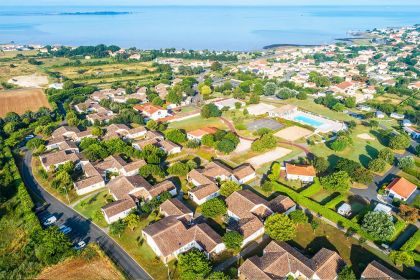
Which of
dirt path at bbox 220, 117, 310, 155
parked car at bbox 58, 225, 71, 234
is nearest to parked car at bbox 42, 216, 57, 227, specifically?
parked car at bbox 58, 225, 71, 234

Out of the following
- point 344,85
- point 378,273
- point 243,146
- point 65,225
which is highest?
point 344,85

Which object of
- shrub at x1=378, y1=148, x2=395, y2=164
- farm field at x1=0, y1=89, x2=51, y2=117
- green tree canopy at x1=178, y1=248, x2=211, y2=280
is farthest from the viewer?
farm field at x1=0, y1=89, x2=51, y2=117

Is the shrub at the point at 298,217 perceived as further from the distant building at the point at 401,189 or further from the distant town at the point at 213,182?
the distant building at the point at 401,189

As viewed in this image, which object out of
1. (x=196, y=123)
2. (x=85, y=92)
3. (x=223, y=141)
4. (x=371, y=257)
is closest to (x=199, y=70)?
(x=85, y=92)

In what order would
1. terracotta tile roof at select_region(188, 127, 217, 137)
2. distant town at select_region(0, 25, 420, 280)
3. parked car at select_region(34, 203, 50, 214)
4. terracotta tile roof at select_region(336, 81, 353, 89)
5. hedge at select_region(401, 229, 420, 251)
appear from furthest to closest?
terracotta tile roof at select_region(336, 81, 353, 89) → terracotta tile roof at select_region(188, 127, 217, 137) → parked car at select_region(34, 203, 50, 214) → hedge at select_region(401, 229, 420, 251) → distant town at select_region(0, 25, 420, 280)

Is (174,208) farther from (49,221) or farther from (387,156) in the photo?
Result: (387,156)

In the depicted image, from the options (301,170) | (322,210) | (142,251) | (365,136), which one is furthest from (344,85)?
(142,251)

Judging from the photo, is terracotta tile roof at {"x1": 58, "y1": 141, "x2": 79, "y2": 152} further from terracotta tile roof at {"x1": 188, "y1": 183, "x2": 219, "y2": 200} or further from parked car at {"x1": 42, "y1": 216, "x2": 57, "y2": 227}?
terracotta tile roof at {"x1": 188, "y1": 183, "x2": 219, "y2": 200}
